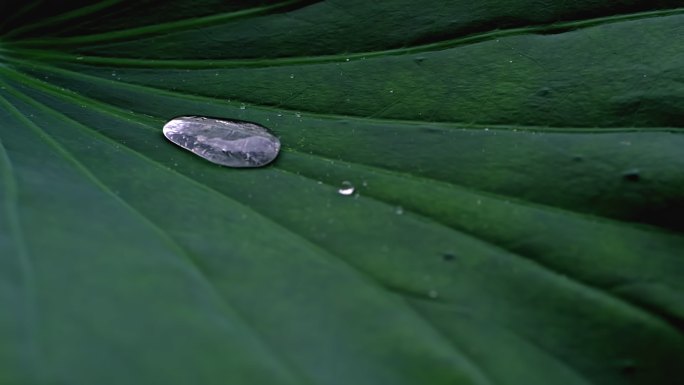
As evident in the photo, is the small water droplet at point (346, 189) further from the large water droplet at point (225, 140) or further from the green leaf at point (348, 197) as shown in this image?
the large water droplet at point (225, 140)

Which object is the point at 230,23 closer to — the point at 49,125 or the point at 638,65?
the point at 49,125

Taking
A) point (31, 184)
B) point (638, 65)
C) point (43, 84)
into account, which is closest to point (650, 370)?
point (638, 65)

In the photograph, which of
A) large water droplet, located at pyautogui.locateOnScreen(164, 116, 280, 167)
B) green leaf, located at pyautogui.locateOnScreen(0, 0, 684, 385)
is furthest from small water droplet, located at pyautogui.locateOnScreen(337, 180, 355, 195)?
large water droplet, located at pyautogui.locateOnScreen(164, 116, 280, 167)

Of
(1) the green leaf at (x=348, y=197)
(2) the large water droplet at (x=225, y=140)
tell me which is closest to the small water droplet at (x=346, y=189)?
(1) the green leaf at (x=348, y=197)

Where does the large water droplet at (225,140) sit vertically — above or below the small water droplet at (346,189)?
above

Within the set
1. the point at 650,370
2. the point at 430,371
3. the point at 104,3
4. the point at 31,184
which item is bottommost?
the point at 650,370

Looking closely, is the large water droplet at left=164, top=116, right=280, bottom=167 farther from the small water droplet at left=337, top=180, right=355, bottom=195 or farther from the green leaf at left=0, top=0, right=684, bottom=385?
the small water droplet at left=337, top=180, right=355, bottom=195

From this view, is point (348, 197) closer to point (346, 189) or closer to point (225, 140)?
point (346, 189)
